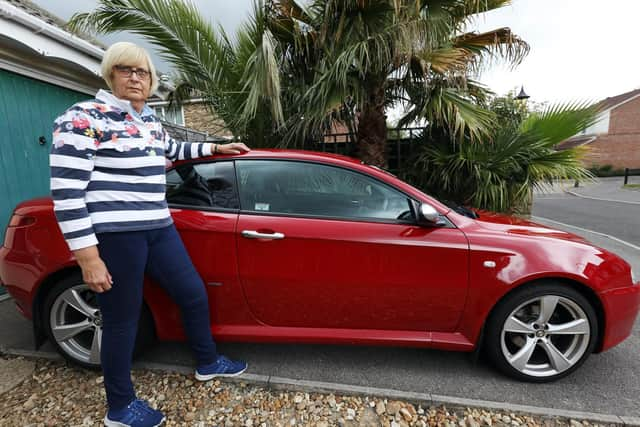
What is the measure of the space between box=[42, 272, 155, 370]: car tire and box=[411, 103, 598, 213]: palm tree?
11.2 feet

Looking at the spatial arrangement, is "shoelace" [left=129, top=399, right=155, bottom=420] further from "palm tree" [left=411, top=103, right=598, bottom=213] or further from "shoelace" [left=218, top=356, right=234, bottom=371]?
"palm tree" [left=411, top=103, right=598, bottom=213]

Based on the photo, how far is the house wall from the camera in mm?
25344

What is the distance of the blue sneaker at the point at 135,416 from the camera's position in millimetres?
1603

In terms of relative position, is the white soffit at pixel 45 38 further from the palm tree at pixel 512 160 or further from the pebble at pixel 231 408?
the palm tree at pixel 512 160

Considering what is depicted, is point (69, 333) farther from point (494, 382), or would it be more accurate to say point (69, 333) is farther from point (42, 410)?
point (494, 382)

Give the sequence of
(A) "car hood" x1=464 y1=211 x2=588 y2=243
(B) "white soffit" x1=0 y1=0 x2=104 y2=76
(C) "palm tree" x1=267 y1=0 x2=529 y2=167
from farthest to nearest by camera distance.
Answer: (C) "palm tree" x1=267 y1=0 x2=529 y2=167
(B) "white soffit" x1=0 y1=0 x2=104 y2=76
(A) "car hood" x1=464 y1=211 x2=588 y2=243

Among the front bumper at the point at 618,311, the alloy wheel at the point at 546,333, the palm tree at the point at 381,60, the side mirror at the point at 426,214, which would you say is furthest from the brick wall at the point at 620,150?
the side mirror at the point at 426,214

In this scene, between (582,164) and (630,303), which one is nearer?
(630,303)

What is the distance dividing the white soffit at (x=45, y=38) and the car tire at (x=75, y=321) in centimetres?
259

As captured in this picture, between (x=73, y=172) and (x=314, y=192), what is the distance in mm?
1214

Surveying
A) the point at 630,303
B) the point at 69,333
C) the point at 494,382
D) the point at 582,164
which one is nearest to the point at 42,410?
the point at 69,333

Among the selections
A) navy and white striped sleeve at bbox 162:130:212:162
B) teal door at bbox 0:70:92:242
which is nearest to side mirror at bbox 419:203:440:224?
navy and white striped sleeve at bbox 162:130:212:162

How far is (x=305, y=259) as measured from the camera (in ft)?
6.09

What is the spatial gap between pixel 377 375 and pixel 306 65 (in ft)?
10.9
